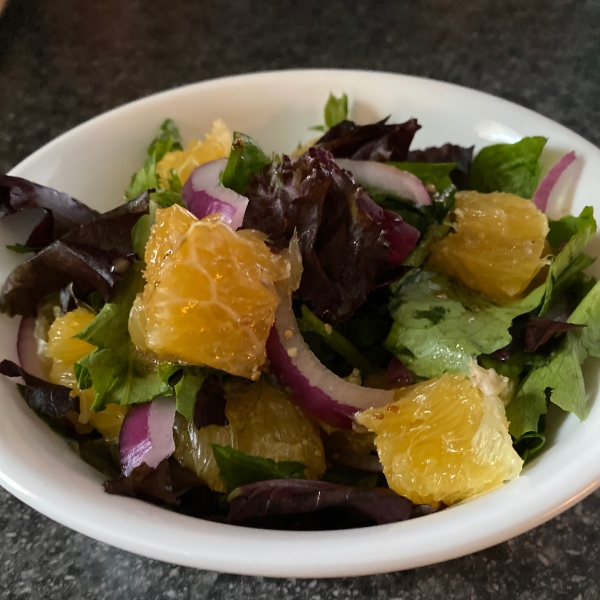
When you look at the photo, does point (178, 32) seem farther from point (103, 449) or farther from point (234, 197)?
point (103, 449)

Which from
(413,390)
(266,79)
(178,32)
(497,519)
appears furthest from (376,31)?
(497,519)

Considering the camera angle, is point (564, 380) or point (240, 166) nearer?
point (564, 380)

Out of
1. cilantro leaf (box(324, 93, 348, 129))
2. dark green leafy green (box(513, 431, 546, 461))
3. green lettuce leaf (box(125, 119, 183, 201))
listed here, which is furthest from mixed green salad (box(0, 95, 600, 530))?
cilantro leaf (box(324, 93, 348, 129))

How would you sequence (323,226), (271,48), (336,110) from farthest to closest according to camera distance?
(271,48)
(336,110)
(323,226)

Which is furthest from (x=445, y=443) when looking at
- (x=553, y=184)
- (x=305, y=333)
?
(x=553, y=184)

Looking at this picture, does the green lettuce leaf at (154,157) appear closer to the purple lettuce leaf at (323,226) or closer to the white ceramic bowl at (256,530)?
the white ceramic bowl at (256,530)

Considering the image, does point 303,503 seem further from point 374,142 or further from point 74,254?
point 374,142

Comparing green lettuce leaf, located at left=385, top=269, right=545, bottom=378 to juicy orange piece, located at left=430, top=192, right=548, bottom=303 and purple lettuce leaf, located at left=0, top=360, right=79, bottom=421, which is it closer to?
juicy orange piece, located at left=430, top=192, right=548, bottom=303
